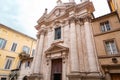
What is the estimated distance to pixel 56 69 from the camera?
10.1 meters

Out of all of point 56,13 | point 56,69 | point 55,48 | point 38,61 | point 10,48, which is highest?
point 56,13

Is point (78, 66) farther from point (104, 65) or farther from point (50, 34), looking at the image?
point (50, 34)

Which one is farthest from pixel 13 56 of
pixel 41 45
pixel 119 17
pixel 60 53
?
pixel 119 17

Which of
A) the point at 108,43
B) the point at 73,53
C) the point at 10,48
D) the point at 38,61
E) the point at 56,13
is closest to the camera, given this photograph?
the point at 108,43

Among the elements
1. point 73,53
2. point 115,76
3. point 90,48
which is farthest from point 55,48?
point 115,76

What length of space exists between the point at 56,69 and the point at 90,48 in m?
4.30

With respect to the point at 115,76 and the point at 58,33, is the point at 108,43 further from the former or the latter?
the point at 58,33

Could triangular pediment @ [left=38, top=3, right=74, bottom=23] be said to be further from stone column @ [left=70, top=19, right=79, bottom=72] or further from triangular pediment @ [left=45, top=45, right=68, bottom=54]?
triangular pediment @ [left=45, top=45, right=68, bottom=54]

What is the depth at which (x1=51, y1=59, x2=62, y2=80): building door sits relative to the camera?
31.8ft

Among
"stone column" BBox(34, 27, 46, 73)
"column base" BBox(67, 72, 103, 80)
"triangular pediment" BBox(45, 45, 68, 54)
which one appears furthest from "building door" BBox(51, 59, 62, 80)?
"column base" BBox(67, 72, 103, 80)

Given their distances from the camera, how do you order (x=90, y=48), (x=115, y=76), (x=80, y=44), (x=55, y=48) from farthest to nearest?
(x=55, y=48)
(x=80, y=44)
(x=90, y=48)
(x=115, y=76)

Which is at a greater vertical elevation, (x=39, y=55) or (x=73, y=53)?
(x=39, y=55)

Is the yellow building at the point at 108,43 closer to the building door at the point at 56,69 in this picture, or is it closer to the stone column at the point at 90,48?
the stone column at the point at 90,48

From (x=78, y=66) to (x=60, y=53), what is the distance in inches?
102
